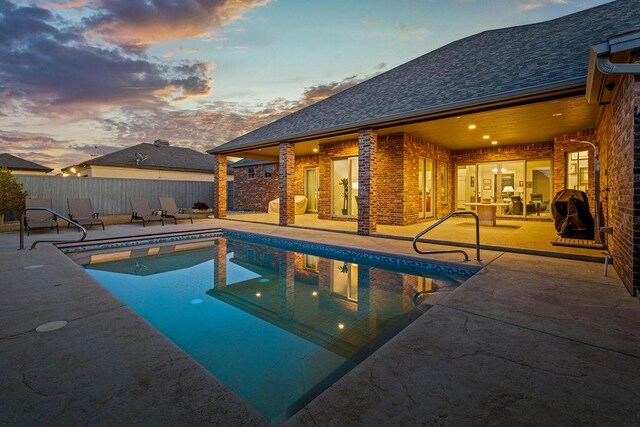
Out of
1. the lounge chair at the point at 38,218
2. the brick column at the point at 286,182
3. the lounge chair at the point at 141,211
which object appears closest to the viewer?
the lounge chair at the point at 38,218

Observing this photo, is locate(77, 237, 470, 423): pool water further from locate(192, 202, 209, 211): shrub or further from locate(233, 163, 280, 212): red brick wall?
locate(233, 163, 280, 212): red brick wall

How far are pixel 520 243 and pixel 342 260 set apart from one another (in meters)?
3.89

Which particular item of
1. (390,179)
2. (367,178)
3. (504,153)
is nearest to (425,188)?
(390,179)

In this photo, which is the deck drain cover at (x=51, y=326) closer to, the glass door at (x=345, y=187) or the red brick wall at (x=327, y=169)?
the glass door at (x=345, y=187)

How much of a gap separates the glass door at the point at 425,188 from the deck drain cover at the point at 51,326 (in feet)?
34.3

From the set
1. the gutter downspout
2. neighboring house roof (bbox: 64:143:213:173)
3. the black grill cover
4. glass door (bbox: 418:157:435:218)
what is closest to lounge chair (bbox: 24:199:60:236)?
glass door (bbox: 418:157:435:218)

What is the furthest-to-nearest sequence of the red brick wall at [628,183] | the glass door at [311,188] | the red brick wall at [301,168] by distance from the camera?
the glass door at [311,188] < the red brick wall at [301,168] < the red brick wall at [628,183]

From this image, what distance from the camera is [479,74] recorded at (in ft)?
25.1

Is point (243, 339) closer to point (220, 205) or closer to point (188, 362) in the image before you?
point (188, 362)

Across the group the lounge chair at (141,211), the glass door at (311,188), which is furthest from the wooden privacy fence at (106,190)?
the glass door at (311,188)

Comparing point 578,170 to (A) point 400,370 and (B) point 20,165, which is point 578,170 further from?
(B) point 20,165

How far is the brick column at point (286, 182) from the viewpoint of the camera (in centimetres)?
1048

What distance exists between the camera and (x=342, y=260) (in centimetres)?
657

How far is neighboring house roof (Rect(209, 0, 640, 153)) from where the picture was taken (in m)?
6.09
